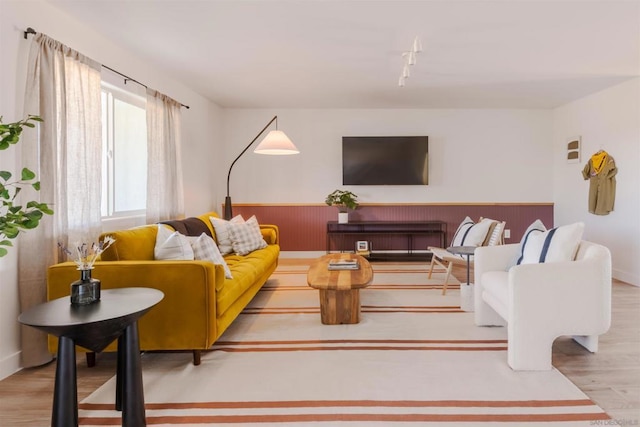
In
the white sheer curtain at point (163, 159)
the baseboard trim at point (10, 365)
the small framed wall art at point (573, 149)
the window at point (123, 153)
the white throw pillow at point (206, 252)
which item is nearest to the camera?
the baseboard trim at point (10, 365)

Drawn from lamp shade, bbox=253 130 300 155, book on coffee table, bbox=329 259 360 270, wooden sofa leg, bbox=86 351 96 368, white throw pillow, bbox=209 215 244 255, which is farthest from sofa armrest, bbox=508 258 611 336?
white throw pillow, bbox=209 215 244 255

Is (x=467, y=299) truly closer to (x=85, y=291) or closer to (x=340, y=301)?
(x=340, y=301)

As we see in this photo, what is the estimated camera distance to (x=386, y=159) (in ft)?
19.6

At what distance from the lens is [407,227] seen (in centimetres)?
577

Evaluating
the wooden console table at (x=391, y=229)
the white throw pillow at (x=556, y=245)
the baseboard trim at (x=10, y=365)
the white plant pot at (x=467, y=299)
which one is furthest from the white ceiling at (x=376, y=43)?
the baseboard trim at (x=10, y=365)

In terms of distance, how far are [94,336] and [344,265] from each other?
7.30ft

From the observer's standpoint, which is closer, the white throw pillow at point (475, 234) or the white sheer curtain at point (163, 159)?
the white sheer curtain at point (163, 159)

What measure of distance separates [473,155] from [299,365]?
15.9 feet

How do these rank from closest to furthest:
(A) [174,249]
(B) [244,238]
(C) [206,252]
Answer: (A) [174,249] < (C) [206,252] < (B) [244,238]

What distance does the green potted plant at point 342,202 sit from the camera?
19.2 feet

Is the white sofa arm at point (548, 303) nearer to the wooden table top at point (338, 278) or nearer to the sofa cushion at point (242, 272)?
the wooden table top at point (338, 278)

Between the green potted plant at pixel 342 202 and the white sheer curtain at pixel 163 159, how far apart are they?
93.4 inches

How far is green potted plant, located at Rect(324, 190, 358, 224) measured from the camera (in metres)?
5.84

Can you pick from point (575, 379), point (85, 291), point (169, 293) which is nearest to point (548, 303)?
point (575, 379)
